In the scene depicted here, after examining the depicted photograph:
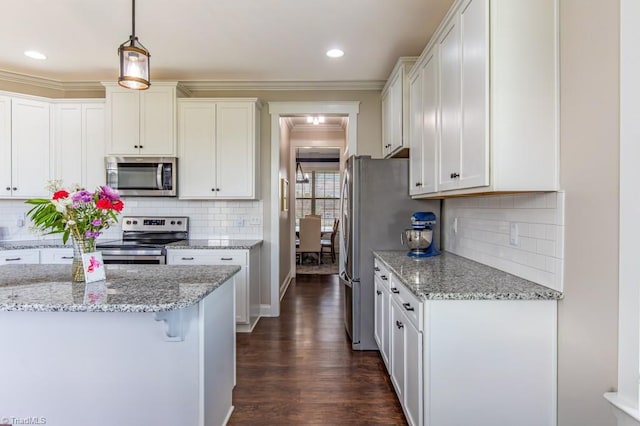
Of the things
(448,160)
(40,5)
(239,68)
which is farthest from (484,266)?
(40,5)

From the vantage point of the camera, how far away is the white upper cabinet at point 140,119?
11.9ft

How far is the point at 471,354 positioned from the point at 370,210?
159 cm

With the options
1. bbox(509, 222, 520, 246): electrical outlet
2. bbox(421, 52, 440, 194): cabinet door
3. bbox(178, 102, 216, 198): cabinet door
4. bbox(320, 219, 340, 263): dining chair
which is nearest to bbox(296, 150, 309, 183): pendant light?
bbox(320, 219, 340, 263): dining chair

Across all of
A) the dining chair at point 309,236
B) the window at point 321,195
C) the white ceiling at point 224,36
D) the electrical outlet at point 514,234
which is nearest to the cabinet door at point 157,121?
the white ceiling at point 224,36

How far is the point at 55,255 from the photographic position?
345cm

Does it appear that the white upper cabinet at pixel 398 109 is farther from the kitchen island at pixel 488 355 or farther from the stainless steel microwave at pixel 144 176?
the stainless steel microwave at pixel 144 176

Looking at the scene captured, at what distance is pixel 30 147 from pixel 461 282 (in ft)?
13.9

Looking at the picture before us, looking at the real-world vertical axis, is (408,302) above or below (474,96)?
below

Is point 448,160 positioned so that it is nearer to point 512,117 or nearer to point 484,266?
point 512,117

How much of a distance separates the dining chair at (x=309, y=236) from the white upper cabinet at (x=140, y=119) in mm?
3972

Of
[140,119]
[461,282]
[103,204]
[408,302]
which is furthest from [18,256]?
[461,282]

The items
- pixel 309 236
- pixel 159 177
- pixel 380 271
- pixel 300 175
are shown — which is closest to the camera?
pixel 380 271

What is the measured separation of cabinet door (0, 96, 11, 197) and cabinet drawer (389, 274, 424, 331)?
387cm

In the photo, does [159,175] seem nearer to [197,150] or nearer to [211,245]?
[197,150]
